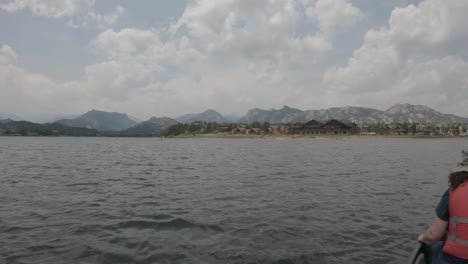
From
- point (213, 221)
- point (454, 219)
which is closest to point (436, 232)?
point (454, 219)

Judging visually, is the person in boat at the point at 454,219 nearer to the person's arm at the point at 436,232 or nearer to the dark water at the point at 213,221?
the person's arm at the point at 436,232

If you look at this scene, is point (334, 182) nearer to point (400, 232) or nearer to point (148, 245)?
point (400, 232)

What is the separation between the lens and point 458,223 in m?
5.47

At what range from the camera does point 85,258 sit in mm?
10875

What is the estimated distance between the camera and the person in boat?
5.39m

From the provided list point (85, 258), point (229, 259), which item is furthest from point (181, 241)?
point (85, 258)

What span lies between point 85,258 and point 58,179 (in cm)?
2172

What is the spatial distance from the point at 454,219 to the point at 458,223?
85 millimetres

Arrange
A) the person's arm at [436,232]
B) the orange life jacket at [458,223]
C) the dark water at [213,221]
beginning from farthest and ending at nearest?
1. the dark water at [213,221]
2. the person's arm at [436,232]
3. the orange life jacket at [458,223]

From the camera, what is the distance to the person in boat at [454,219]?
5.39 m

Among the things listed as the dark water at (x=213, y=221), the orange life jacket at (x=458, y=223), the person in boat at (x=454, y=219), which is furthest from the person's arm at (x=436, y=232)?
the dark water at (x=213, y=221)

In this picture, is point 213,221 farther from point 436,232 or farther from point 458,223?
point 458,223

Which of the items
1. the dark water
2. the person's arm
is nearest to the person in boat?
the person's arm

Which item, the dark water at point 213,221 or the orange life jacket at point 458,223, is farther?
the dark water at point 213,221
